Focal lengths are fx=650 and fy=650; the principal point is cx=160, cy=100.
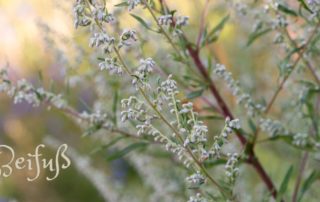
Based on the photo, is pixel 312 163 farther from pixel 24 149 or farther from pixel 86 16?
pixel 24 149

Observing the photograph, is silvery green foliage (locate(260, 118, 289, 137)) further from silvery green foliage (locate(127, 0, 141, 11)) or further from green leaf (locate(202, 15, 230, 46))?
silvery green foliage (locate(127, 0, 141, 11))

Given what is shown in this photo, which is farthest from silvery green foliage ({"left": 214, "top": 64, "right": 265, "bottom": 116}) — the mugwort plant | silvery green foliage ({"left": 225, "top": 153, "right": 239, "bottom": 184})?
silvery green foliage ({"left": 225, "top": 153, "right": 239, "bottom": 184})

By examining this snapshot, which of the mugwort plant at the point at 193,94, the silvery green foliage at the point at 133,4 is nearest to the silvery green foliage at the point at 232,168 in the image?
the mugwort plant at the point at 193,94

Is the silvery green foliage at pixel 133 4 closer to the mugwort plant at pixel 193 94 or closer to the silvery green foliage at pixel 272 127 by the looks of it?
the mugwort plant at pixel 193 94

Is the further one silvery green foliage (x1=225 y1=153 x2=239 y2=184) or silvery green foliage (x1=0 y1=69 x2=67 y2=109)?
silvery green foliage (x1=0 y1=69 x2=67 y2=109)

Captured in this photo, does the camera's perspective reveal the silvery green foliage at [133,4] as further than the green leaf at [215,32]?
No

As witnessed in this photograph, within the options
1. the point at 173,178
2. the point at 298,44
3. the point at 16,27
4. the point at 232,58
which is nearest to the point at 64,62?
the point at 173,178

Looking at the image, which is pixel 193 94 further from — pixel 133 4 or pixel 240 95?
pixel 133 4

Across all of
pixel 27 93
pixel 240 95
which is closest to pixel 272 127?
pixel 240 95

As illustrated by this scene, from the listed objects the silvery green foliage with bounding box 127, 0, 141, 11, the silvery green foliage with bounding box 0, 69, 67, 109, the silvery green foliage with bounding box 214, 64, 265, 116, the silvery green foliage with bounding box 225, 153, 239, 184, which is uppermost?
the silvery green foliage with bounding box 0, 69, 67, 109

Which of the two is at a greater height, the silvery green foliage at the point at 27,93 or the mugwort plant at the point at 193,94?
the silvery green foliage at the point at 27,93

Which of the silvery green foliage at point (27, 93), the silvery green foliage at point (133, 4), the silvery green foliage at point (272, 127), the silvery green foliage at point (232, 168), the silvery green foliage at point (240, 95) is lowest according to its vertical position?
the silvery green foliage at point (232, 168)
